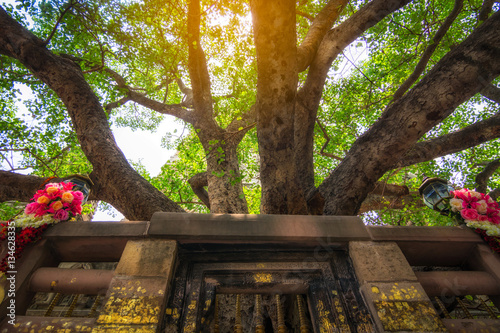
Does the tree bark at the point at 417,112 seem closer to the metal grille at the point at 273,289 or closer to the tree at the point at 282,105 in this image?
the tree at the point at 282,105

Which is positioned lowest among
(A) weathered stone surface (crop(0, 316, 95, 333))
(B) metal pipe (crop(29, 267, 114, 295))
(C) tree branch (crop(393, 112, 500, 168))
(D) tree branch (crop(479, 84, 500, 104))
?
(A) weathered stone surface (crop(0, 316, 95, 333))

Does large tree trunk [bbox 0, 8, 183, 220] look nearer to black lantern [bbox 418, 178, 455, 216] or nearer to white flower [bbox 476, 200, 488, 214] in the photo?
black lantern [bbox 418, 178, 455, 216]

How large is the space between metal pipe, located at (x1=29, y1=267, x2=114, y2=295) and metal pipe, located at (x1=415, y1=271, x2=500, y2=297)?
2884 millimetres

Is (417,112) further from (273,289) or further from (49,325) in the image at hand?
(49,325)

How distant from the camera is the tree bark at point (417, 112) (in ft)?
8.32

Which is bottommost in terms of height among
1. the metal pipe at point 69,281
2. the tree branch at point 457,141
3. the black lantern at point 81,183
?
the metal pipe at point 69,281

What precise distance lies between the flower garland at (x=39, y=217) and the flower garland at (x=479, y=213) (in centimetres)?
427

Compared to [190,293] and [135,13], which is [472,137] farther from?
[135,13]

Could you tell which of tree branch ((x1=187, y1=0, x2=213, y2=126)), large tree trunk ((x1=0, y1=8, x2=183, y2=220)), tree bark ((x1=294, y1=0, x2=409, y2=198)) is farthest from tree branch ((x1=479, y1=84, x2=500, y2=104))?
large tree trunk ((x1=0, y1=8, x2=183, y2=220))

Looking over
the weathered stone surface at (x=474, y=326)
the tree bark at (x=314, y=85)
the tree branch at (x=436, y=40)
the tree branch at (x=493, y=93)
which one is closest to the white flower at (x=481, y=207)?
the weathered stone surface at (x=474, y=326)

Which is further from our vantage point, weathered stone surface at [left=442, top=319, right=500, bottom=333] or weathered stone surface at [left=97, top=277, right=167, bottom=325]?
weathered stone surface at [left=442, top=319, right=500, bottom=333]

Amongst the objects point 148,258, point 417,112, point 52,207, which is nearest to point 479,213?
point 417,112

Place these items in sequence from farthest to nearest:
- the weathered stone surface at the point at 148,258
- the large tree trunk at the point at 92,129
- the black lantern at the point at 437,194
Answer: the large tree trunk at the point at 92,129, the black lantern at the point at 437,194, the weathered stone surface at the point at 148,258

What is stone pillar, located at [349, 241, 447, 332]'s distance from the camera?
1.73m
